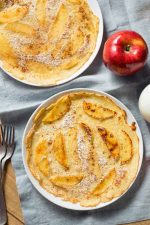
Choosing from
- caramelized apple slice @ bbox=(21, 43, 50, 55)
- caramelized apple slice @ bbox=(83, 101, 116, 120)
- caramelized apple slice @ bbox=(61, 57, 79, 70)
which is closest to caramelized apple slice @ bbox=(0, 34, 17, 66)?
caramelized apple slice @ bbox=(21, 43, 50, 55)

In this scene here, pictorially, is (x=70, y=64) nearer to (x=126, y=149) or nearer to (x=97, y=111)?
(x=97, y=111)

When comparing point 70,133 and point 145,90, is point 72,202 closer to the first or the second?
point 70,133

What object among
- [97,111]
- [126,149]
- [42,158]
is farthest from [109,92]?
[42,158]

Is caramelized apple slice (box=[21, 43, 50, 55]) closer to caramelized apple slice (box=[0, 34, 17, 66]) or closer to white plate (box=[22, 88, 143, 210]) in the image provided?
caramelized apple slice (box=[0, 34, 17, 66])

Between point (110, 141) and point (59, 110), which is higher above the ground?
point (59, 110)

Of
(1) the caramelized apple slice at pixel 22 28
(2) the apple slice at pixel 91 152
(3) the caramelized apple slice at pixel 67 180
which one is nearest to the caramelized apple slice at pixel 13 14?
(1) the caramelized apple slice at pixel 22 28

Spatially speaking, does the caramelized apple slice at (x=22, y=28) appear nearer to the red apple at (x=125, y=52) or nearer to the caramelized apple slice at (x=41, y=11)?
the caramelized apple slice at (x=41, y=11)

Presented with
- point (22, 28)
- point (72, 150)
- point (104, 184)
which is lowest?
point (104, 184)
